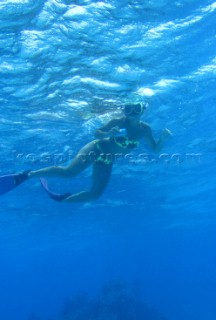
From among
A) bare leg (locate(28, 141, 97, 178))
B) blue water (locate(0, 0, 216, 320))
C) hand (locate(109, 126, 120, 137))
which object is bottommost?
bare leg (locate(28, 141, 97, 178))

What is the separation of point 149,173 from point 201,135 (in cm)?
658

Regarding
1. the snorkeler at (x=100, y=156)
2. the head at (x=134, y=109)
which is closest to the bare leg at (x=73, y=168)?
the snorkeler at (x=100, y=156)

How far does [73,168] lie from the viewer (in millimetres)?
9633

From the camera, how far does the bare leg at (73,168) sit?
9.21 metres

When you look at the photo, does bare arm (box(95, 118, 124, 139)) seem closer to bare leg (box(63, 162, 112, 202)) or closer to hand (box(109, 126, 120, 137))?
hand (box(109, 126, 120, 137))

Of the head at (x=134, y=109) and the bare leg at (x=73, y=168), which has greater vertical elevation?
the head at (x=134, y=109)

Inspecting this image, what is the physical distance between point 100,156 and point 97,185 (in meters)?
1.04

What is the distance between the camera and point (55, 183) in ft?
75.8

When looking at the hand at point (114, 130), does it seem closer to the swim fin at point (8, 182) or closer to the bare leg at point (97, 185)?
the bare leg at point (97, 185)

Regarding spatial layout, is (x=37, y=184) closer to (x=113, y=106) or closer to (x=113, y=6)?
(x=113, y=106)

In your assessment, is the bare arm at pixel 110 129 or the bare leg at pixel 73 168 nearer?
the bare leg at pixel 73 168

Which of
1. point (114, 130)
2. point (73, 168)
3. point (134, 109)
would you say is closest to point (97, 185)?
point (73, 168)

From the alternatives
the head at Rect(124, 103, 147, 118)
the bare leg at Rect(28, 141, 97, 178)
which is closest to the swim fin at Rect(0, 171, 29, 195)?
the bare leg at Rect(28, 141, 97, 178)

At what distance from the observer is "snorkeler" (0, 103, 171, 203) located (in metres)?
9.21
